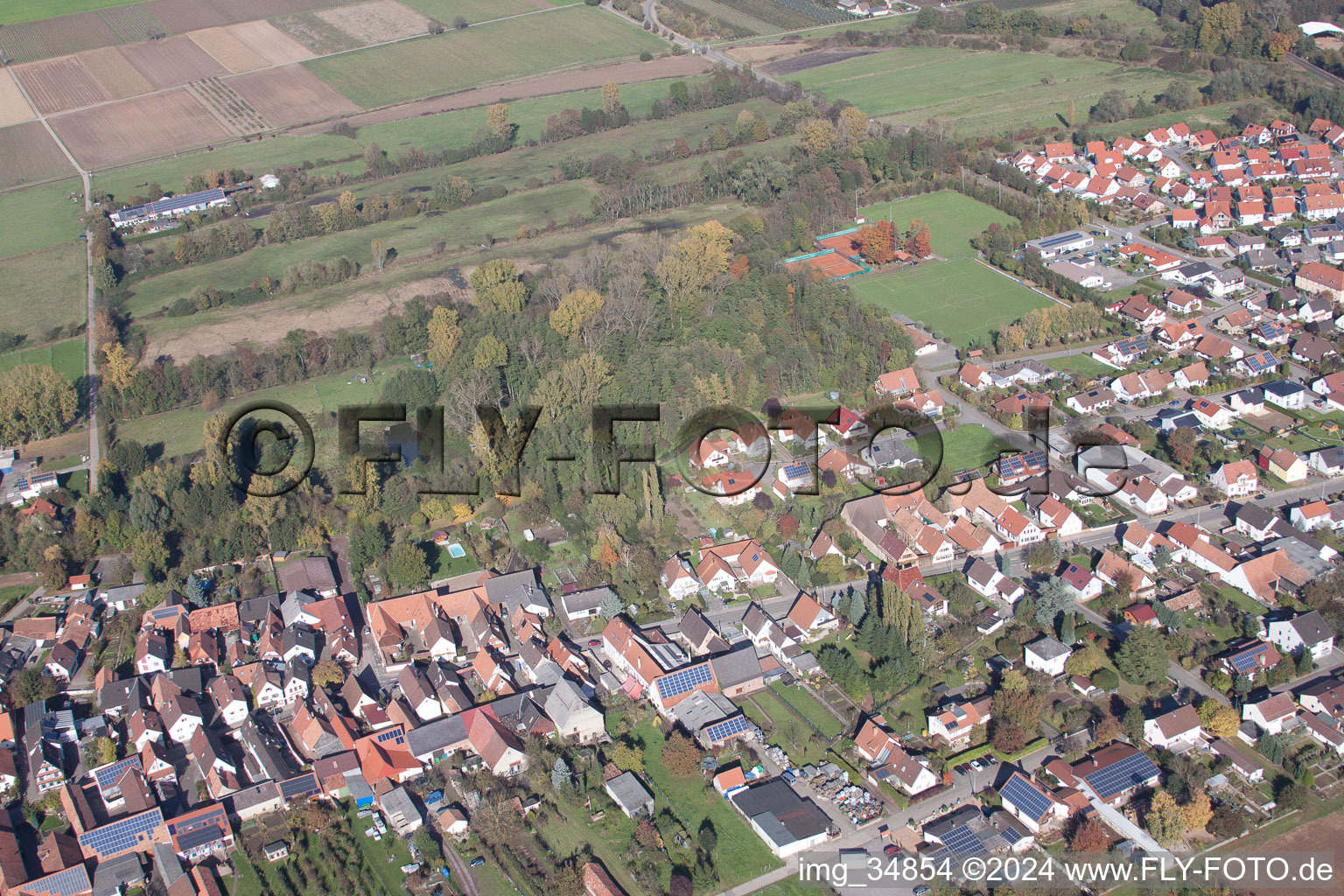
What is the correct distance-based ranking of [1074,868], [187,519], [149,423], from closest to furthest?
[1074,868], [187,519], [149,423]

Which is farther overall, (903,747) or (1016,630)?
(1016,630)

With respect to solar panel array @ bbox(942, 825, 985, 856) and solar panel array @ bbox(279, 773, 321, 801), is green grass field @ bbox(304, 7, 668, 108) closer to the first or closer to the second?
solar panel array @ bbox(279, 773, 321, 801)

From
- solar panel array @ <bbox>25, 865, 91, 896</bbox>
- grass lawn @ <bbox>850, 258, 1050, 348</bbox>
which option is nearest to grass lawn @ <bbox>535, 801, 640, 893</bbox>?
solar panel array @ <bbox>25, 865, 91, 896</bbox>

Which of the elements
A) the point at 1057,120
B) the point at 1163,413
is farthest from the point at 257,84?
the point at 1163,413

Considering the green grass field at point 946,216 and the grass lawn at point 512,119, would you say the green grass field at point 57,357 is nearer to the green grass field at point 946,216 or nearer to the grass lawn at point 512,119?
the grass lawn at point 512,119

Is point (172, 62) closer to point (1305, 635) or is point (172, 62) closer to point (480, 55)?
point (480, 55)

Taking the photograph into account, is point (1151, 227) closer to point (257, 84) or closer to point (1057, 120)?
point (1057, 120)
